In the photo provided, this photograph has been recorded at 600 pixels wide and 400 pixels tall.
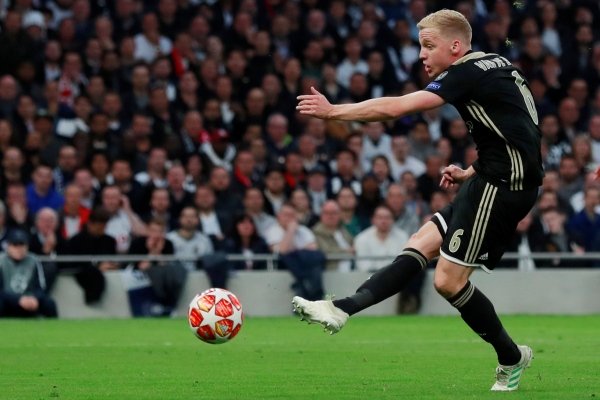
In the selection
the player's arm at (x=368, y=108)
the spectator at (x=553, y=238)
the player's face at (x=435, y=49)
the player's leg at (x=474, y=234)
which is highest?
the player's face at (x=435, y=49)

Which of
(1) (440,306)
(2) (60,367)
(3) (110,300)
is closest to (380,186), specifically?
(1) (440,306)

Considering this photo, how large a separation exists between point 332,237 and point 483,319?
380 inches

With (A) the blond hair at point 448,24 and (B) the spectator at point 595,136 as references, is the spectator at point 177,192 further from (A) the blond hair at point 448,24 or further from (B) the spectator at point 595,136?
(A) the blond hair at point 448,24

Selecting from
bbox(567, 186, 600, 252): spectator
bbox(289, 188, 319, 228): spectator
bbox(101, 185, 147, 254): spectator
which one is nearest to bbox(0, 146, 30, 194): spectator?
bbox(101, 185, 147, 254): spectator

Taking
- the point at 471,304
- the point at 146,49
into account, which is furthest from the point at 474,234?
the point at 146,49

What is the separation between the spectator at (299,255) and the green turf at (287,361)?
96 centimetres

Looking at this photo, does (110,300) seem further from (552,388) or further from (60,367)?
(552,388)

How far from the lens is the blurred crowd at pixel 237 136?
17.8 metres

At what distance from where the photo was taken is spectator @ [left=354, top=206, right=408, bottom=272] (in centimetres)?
1784

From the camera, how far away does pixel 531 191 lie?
27.4 feet

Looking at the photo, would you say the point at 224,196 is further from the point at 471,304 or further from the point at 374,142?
the point at 471,304

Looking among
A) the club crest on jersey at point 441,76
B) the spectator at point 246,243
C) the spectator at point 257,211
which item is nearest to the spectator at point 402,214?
the spectator at point 257,211

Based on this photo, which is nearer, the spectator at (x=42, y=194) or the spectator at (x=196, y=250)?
the spectator at (x=196, y=250)

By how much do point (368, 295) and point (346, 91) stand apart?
12.8 meters
